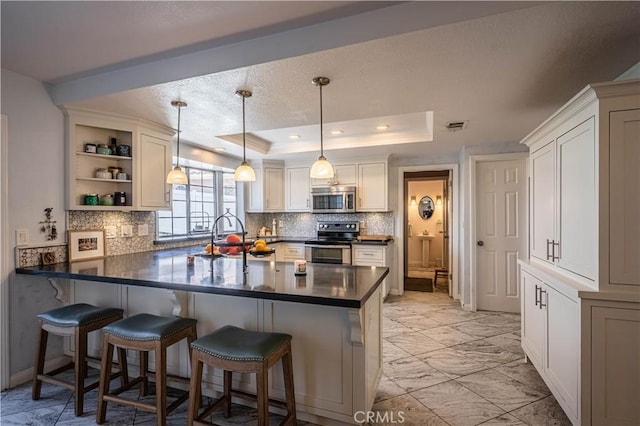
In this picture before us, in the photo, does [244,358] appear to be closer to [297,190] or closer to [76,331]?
[76,331]

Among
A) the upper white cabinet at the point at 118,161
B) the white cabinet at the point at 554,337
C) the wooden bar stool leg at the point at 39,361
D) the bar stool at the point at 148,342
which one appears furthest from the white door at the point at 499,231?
the wooden bar stool leg at the point at 39,361

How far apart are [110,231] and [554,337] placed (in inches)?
152

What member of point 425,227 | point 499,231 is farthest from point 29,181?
point 425,227

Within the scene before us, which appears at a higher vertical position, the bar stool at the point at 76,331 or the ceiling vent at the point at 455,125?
the ceiling vent at the point at 455,125

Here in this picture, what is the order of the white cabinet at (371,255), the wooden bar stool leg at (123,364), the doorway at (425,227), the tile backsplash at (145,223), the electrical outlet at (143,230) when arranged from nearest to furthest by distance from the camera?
1. the wooden bar stool leg at (123,364)
2. the tile backsplash at (145,223)
3. the electrical outlet at (143,230)
4. the white cabinet at (371,255)
5. the doorway at (425,227)

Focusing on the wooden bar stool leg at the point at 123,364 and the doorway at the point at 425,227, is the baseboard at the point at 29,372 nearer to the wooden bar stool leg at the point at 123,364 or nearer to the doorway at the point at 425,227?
the wooden bar stool leg at the point at 123,364

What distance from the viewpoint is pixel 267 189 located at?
546 cm

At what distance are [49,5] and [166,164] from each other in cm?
190

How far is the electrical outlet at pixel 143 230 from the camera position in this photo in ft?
11.6

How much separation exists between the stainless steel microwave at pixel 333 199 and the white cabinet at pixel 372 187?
0.40 ft

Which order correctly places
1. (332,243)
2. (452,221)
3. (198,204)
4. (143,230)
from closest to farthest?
(143,230) < (198,204) < (332,243) < (452,221)

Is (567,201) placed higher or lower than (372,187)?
lower

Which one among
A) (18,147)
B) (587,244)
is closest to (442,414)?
(587,244)

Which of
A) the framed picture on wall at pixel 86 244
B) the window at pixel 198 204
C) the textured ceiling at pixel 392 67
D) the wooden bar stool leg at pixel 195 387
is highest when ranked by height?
the textured ceiling at pixel 392 67
